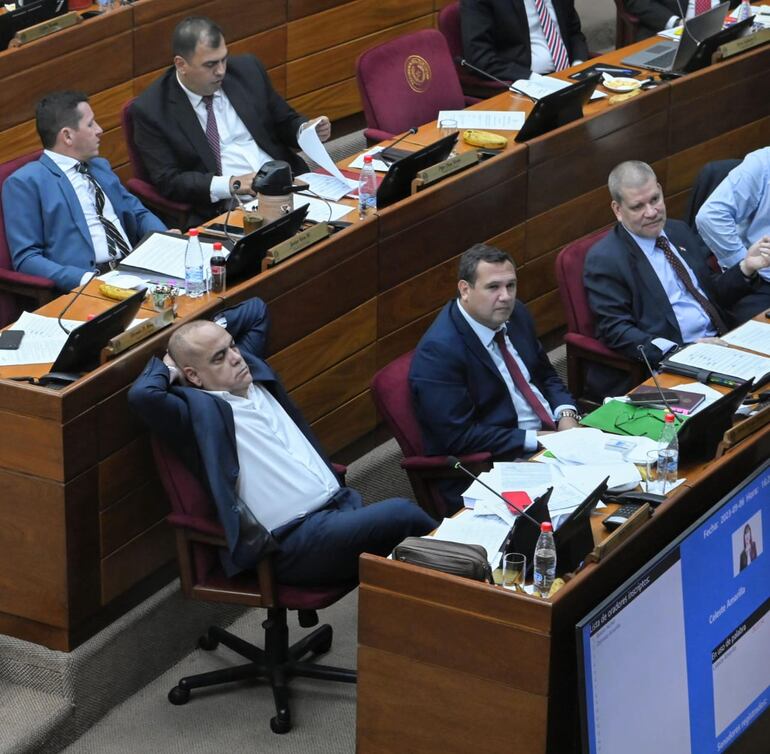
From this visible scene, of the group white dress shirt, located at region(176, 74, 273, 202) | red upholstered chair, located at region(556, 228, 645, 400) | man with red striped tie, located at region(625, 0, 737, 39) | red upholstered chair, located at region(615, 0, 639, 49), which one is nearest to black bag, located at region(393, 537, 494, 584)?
red upholstered chair, located at region(556, 228, 645, 400)

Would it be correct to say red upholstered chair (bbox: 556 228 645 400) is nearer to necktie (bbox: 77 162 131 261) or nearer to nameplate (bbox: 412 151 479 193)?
nameplate (bbox: 412 151 479 193)

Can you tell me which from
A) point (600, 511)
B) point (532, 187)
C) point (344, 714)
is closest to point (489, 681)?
point (600, 511)

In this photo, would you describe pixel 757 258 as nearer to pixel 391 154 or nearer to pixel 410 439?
pixel 391 154

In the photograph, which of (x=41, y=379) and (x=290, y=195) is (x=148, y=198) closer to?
(x=290, y=195)

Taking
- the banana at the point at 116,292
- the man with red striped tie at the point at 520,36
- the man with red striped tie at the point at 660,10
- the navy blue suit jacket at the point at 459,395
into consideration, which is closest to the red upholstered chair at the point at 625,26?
the man with red striped tie at the point at 660,10

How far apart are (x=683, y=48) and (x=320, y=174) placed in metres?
1.66

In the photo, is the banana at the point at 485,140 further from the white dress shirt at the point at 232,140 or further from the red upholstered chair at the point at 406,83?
the white dress shirt at the point at 232,140

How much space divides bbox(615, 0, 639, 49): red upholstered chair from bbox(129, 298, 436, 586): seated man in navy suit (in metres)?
3.79

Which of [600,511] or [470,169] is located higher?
[470,169]

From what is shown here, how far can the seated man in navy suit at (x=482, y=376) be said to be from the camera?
13.7ft

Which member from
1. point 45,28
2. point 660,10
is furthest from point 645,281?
point 660,10

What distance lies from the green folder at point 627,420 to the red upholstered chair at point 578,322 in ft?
1.79

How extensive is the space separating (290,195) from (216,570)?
1320 millimetres

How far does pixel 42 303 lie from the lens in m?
4.55
